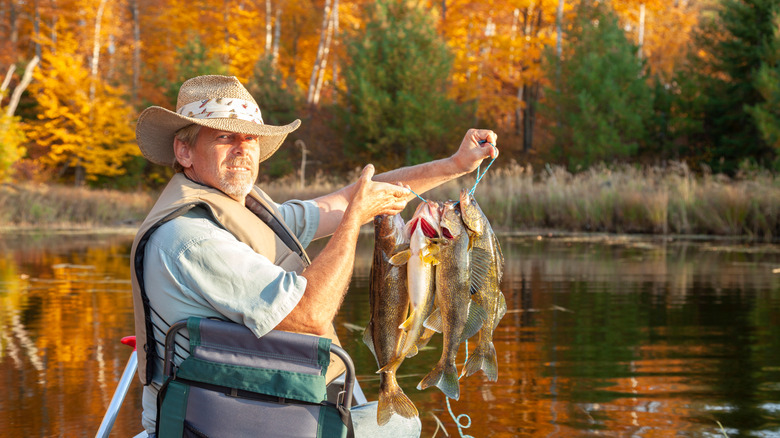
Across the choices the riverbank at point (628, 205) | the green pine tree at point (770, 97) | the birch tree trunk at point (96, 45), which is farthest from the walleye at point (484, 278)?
the birch tree trunk at point (96, 45)

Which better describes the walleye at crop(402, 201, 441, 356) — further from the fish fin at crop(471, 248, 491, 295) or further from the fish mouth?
the fish fin at crop(471, 248, 491, 295)

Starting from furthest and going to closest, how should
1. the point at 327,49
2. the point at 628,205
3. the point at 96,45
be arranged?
the point at 327,49 < the point at 96,45 < the point at 628,205

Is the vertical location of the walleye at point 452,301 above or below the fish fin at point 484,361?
above

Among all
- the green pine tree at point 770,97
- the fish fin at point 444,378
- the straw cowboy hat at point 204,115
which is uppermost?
the green pine tree at point 770,97

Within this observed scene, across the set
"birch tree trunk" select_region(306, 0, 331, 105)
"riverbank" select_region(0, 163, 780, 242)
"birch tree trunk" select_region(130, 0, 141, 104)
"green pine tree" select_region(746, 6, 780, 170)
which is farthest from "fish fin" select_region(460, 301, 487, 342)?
"birch tree trunk" select_region(130, 0, 141, 104)

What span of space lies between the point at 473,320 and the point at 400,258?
1.12 ft

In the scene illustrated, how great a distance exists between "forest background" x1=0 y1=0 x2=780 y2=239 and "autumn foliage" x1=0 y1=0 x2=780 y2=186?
3.6 inches

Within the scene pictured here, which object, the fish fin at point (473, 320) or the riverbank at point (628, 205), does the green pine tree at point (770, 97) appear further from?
the fish fin at point (473, 320)

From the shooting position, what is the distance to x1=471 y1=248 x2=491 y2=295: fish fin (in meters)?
2.98

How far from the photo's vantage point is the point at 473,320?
118 inches

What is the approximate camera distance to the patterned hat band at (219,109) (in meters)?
3.04

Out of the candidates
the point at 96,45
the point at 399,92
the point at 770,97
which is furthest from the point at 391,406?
the point at 96,45

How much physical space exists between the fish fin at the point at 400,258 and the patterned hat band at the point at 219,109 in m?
0.66

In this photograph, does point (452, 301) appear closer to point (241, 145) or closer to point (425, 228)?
point (425, 228)
